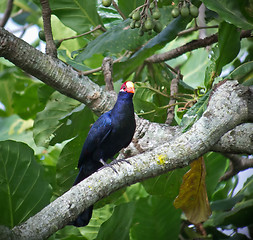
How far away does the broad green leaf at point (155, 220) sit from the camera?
7.20 feet

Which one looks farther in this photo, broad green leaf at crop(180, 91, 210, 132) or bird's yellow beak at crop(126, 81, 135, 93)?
bird's yellow beak at crop(126, 81, 135, 93)

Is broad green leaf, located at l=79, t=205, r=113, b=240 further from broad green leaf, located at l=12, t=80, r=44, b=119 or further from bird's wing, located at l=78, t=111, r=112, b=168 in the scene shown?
broad green leaf, located at l=12, t=80, r=44, b=119

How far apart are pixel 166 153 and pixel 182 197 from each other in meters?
0.64

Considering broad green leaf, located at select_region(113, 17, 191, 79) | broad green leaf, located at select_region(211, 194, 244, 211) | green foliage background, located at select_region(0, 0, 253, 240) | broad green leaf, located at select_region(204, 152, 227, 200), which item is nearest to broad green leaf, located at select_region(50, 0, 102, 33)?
green foliage background, located at select_region(0, 0, 253, 240)

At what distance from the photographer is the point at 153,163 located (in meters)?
1.98

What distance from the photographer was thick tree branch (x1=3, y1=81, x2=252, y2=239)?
1.65 meters

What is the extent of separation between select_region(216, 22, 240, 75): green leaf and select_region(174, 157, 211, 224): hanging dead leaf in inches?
23.5

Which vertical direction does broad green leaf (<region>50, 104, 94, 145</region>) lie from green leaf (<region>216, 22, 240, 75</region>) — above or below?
below

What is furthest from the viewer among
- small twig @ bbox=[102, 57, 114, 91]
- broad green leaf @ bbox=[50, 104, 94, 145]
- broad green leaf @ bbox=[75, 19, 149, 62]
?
broad green leaf @ bbox=[50, 104, 94, 145]

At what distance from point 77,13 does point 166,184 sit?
131 cm

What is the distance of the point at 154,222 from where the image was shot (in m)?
2.21

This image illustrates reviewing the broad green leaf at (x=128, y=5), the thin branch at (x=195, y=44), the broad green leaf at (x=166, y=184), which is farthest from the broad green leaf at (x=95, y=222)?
the broad green leaf at (x=128, y=5)

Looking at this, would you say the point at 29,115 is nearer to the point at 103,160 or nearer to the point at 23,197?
the point at 103,160

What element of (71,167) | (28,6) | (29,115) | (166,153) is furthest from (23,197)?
(28,6)
